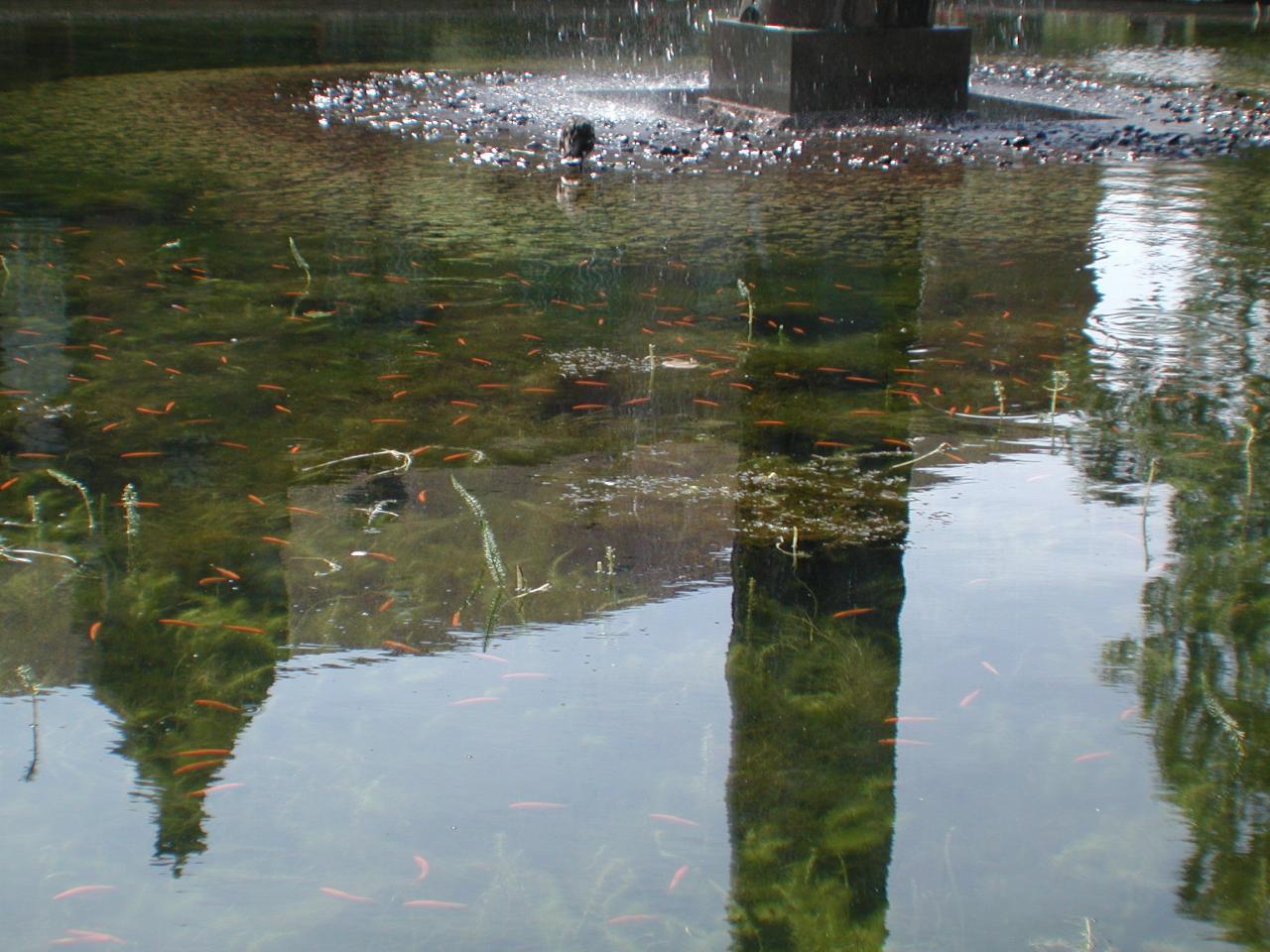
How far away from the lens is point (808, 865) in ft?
7.52

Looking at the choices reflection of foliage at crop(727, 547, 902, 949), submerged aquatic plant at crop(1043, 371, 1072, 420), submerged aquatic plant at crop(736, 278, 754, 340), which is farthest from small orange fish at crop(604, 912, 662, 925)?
submerged aquatic plant at crop(736, 278, 754, 340)

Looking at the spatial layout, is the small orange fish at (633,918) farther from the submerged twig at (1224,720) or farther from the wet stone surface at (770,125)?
the wet stone surface at (770,125)

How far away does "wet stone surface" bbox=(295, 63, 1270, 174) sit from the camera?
9.03m

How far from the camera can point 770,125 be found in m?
10.1

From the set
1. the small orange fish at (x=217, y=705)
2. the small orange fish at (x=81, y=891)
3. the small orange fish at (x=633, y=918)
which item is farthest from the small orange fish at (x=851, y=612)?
the small orange fish at (x=81, y=891)

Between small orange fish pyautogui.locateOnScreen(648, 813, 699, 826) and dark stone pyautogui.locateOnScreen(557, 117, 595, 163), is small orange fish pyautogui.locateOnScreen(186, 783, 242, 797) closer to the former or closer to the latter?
small orange fish pyautogui.locateOnScreen(648, 813, 699, 826)

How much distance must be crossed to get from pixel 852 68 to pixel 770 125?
0.80 meters

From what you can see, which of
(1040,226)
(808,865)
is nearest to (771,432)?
(808,865)

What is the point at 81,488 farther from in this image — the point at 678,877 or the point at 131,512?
the point at 678,877

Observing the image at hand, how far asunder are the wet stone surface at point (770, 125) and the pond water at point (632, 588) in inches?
93.1

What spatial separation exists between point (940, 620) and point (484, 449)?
5.04 feet

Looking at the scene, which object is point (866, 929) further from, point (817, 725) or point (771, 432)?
point (771, 432)

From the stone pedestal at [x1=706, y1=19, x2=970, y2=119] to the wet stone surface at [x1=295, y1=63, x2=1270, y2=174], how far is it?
0.20 m

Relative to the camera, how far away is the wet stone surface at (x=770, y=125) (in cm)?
903
